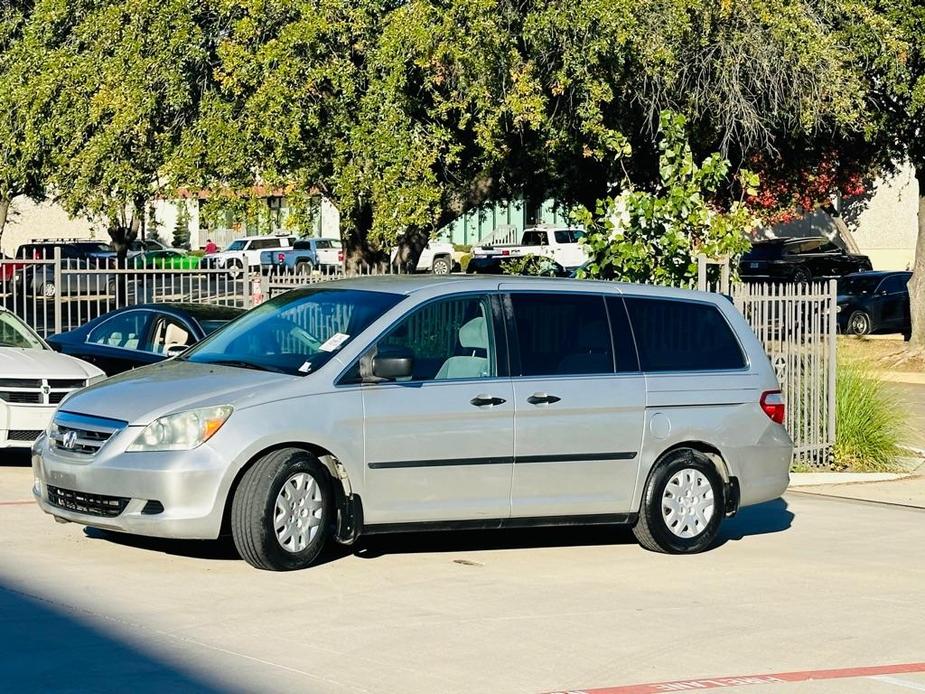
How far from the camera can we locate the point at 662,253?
49.0 feet

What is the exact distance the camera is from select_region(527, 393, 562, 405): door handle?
947 centimetres

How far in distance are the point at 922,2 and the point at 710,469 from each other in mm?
13972

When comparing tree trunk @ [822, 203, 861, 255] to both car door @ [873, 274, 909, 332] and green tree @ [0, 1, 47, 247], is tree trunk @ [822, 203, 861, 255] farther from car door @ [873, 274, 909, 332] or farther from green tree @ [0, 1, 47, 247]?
green tree @ [0, 1, 47, 247]

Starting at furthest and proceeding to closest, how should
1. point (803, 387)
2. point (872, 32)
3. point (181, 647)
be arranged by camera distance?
point (872, 32) < point (803, 387) < point (181, 647)

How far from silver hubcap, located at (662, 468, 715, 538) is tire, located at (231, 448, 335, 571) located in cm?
235

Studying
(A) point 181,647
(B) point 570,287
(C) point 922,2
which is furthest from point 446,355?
(C) point 922,2

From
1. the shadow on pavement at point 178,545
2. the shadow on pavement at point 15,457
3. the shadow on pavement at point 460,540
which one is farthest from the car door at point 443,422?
the shadow on pavement at point 15,457

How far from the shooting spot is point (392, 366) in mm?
8945

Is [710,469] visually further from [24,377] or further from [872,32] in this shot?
[872,32]

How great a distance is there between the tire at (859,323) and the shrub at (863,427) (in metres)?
17.8

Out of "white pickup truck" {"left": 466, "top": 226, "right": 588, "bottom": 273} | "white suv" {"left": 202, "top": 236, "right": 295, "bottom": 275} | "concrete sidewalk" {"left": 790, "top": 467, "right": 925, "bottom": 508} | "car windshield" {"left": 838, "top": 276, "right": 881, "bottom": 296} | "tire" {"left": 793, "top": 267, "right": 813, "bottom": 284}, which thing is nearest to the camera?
"concrete sidewalk" {"left": 790, "top": 467, "right": 925, "bottom": 508}

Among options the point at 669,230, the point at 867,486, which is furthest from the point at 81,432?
the point at 867,486

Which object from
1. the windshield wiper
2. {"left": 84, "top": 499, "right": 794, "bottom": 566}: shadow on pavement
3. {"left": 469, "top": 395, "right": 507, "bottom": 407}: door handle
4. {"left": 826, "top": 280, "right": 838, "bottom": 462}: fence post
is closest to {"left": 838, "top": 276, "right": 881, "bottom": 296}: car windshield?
{"left": 826, "top": 280, "right": 838, "bottom": 462}: fence post

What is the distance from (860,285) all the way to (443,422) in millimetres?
25637
